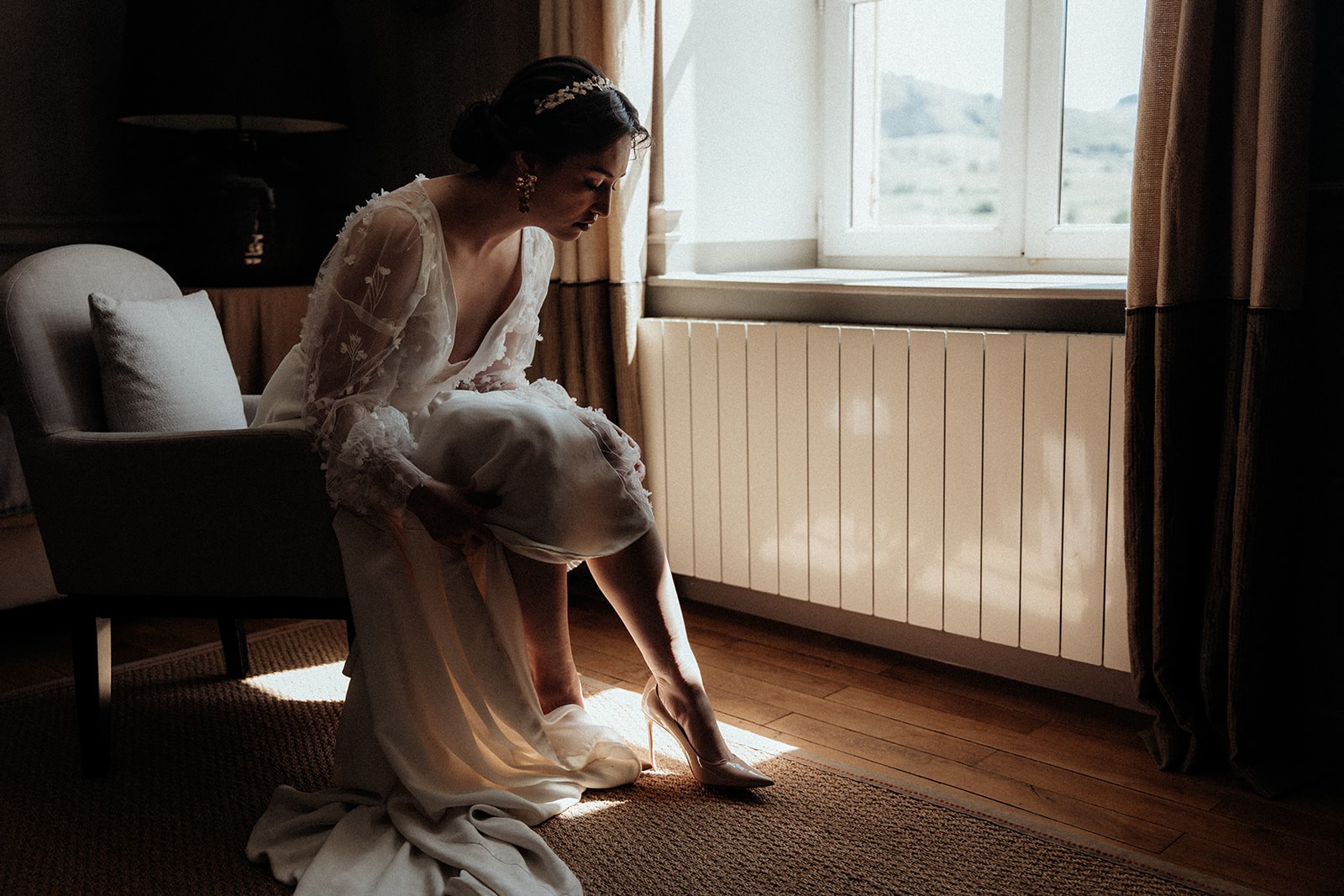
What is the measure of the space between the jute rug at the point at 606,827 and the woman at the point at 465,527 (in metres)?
0.06

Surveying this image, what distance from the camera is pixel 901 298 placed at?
91.1 inches

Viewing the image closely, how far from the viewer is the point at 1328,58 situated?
1.73 metres

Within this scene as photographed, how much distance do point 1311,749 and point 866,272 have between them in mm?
1324

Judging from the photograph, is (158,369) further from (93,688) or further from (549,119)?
(549,119)

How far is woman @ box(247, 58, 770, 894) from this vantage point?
1.67 m

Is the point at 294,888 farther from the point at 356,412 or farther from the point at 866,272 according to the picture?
the point at 866,272

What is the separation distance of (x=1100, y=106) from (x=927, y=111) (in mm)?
409

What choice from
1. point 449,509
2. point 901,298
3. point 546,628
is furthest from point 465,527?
point 901,298

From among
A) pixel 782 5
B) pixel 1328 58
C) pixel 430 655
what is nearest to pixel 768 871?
pixel 430 655

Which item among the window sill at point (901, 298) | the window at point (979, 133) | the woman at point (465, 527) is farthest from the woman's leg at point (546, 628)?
the window at point (979, 133)

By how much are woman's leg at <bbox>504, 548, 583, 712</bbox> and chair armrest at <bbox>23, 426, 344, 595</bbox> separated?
0.28 metres

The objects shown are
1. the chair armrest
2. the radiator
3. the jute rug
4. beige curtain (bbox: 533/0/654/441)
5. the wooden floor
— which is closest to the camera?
the jute rug

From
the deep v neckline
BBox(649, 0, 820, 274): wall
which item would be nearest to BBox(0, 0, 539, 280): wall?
BBox(649, 0, 820, 274): wall

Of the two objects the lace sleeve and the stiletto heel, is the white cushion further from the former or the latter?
the stiletto heel
